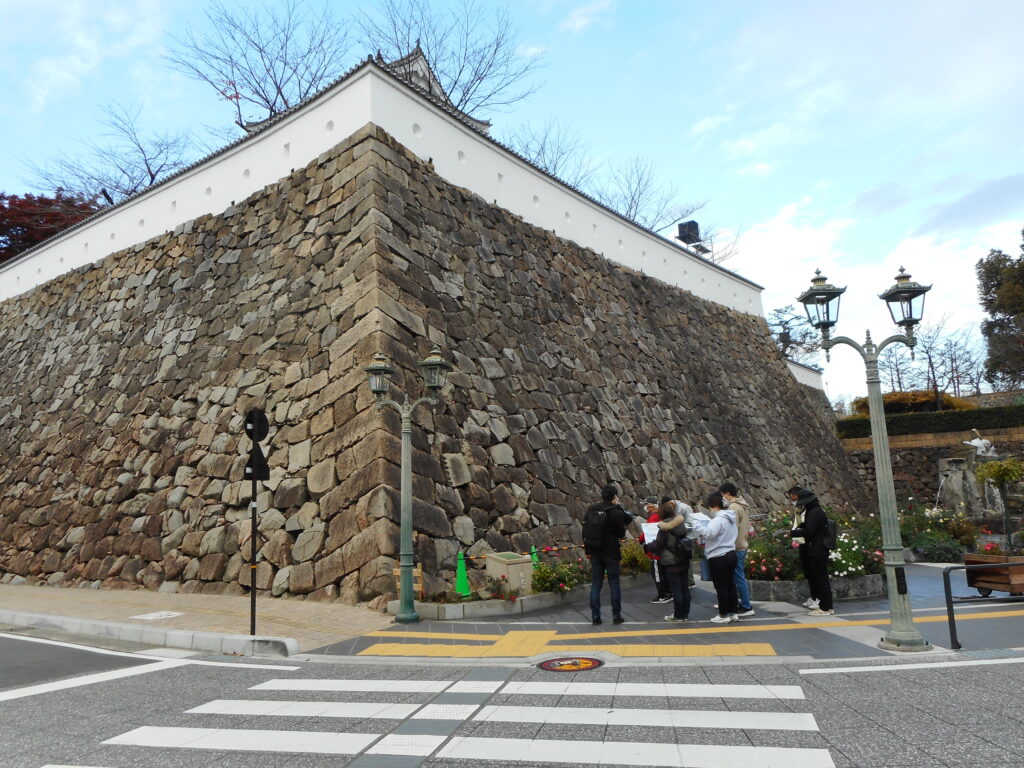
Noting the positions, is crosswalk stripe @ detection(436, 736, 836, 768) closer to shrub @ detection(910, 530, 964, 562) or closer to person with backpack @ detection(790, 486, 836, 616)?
person with backpack @ detection(790, 486, 836, 616)

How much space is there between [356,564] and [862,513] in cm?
2323

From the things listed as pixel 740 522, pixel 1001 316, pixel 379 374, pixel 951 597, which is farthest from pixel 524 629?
pixel 1001 316

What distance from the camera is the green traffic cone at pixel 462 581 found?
9.14 meters

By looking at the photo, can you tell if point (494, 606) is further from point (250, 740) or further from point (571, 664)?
A: point (250, 740)

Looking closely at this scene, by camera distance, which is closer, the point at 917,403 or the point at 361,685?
the point at 361,685

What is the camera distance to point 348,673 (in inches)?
238

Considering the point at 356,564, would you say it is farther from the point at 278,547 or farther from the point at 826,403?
the point at 826,403

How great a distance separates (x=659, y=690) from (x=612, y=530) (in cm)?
311

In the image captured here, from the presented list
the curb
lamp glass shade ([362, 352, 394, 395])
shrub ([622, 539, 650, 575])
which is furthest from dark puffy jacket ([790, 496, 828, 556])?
the curb

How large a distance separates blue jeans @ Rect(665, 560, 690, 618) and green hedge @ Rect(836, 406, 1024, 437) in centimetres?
2365

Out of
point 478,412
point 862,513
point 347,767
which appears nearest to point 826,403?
point 862,513

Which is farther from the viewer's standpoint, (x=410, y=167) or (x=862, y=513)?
(x=862, y=513)

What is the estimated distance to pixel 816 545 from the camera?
8.30 meters

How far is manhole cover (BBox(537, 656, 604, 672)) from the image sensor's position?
597 cm
